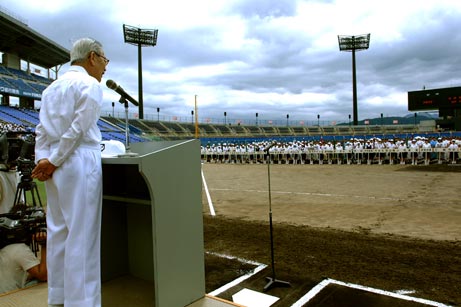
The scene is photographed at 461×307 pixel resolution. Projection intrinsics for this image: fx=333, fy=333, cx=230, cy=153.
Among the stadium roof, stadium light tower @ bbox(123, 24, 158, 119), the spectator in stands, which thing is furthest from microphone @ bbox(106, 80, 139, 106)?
stadium light tower @ bbox(123, 24, 158, 119)

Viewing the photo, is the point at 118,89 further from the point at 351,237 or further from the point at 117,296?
the point at 351,237

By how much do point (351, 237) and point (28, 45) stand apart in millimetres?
39979

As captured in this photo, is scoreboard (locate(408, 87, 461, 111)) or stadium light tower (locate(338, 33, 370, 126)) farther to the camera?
stadium light tower (locate(338, 33, 370, 126))

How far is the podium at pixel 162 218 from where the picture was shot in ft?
A: 7.91

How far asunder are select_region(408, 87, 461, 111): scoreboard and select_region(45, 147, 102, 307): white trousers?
3963 centimetres

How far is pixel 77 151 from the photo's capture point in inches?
87.5

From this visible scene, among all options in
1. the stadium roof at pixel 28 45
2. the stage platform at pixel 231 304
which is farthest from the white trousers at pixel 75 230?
the stadium roof at pixel 28 45

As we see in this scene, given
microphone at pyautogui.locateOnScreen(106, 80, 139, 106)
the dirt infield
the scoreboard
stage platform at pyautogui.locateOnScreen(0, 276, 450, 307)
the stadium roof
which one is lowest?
the dirt infield

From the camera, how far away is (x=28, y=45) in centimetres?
3525

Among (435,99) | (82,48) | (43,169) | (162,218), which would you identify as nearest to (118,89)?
(82,48)

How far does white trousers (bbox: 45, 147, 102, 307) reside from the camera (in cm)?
216

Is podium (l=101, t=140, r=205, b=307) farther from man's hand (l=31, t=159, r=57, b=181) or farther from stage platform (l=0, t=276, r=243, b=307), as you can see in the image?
man's hand (l=31, t=159, r=57, b=181)

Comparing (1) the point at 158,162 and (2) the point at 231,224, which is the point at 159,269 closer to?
(1) the point at 158,162

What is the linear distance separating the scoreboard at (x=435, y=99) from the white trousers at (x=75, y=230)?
1560 inches
